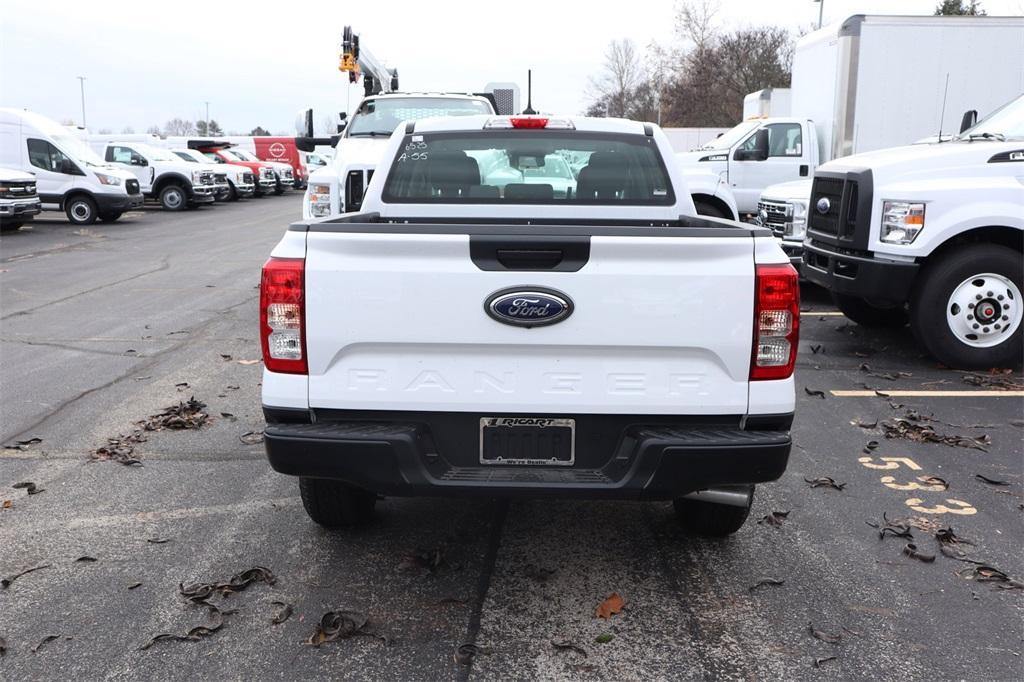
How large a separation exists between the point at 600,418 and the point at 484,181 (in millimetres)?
2078

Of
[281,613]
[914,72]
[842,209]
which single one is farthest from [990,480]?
[914,72]

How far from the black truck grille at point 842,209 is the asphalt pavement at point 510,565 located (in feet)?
5.71

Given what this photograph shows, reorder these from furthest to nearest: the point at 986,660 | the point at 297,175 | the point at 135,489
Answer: the point at 297,175 → the point at 135,489 → the point at 986,660

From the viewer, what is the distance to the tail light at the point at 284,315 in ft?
11.1

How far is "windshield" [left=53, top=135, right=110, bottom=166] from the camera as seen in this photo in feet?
72.3

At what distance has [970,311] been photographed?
25.2 feet

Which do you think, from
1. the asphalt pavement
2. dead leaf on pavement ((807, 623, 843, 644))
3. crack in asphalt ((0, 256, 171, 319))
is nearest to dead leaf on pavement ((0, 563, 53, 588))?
the asphalt pavement

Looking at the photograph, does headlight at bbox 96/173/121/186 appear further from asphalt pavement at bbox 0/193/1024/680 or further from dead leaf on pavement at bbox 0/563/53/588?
dead leaf on pavement at bbox 0/563/53/588

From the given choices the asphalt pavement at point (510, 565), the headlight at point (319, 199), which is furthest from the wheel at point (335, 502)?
the headlight at point (319, 199)

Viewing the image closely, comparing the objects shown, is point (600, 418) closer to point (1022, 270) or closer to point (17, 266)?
point (1022, 270)

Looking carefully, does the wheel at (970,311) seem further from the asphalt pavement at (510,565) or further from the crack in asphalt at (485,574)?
the crack in asphalt at (485,574)

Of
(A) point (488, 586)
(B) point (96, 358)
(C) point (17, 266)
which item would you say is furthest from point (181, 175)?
(A) point (488, 586)

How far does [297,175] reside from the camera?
139 feet

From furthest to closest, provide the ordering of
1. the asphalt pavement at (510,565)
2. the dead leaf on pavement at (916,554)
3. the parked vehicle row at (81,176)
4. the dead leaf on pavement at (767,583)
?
the parked vehicle row at (81,176)
the dead leaf on pavement at (916,554)
the dead leaf on pavement at (767,583)
the asphalt pavement at (510,565)
